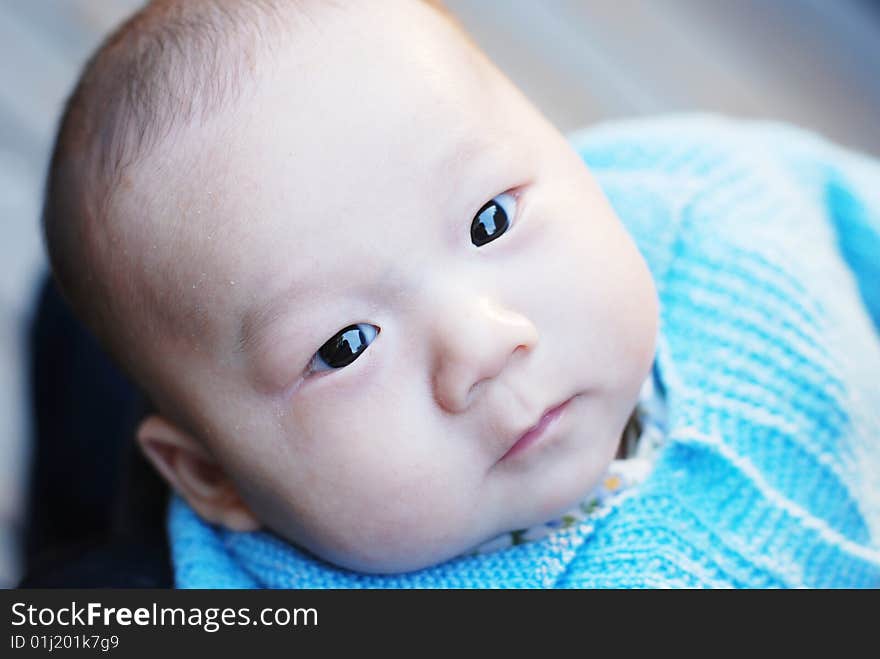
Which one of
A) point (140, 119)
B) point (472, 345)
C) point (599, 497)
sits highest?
point (140, 119)

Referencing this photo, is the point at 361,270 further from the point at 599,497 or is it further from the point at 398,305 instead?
the point at 599,497

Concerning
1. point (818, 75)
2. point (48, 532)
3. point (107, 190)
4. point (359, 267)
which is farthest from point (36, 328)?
point (818, 75)

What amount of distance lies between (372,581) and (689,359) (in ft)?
1.12

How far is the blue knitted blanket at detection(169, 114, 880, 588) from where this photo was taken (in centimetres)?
80

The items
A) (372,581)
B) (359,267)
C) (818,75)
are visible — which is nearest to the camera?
(359,267)

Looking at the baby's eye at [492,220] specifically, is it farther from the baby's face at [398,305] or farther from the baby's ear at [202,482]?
the baby's ear at [202,482]

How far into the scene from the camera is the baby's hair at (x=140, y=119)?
0.70 meters

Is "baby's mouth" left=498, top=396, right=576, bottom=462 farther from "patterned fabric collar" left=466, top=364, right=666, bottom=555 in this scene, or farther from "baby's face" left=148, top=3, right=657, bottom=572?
"patterned fabric collar" left=466, top=364, right=666, bottom=555

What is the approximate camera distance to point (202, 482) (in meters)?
0.88

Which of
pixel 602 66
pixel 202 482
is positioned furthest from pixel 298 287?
pixel 602 66

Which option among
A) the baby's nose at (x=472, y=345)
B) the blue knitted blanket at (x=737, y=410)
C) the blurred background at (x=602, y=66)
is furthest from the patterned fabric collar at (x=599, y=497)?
the blurred background at (x=602, y=66)

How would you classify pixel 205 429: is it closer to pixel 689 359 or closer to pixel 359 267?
pixel 359 267

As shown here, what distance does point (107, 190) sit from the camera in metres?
0.73

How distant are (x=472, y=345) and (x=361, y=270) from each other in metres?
0.09
